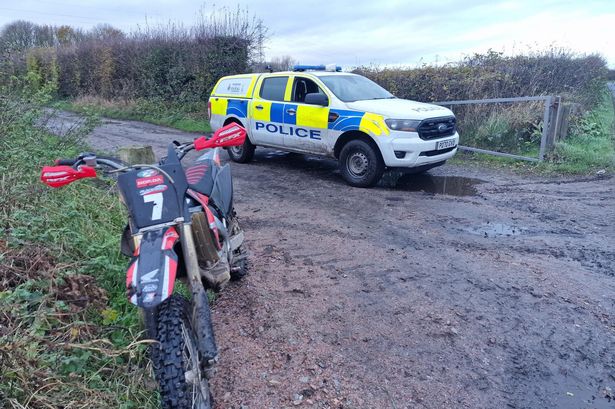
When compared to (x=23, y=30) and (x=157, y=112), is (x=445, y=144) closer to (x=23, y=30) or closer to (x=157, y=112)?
(x=157, y=112)

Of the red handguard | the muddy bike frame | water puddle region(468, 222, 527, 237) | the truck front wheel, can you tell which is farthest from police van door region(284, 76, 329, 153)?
the red handguard

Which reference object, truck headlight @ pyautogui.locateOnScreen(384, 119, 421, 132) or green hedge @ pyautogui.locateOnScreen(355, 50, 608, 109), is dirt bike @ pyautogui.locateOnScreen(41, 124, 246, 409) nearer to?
truck headlight @ pyautogui.locateOnScreen(384, 119, 421, 132)

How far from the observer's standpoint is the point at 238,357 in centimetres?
305

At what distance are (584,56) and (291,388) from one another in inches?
472

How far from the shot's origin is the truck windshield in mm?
7660

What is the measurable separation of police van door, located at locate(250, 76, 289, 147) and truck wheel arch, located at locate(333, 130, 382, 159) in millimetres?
1198

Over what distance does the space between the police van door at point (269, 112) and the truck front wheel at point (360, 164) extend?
1.48 m

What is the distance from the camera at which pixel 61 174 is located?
244cm

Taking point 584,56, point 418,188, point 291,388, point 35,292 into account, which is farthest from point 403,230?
point 584,56

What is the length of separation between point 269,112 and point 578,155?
236 inches

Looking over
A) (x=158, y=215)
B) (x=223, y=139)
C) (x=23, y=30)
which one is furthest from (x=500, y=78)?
(x=23, y=30)

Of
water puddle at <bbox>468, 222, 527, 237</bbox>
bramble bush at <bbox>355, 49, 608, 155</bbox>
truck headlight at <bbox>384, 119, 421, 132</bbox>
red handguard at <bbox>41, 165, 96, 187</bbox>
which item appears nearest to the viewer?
red handguard at <bbox>41, 165, 96, 187</bbox>

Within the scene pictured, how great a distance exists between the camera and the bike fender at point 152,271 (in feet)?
6.86

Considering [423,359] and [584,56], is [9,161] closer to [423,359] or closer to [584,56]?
[423,359]
